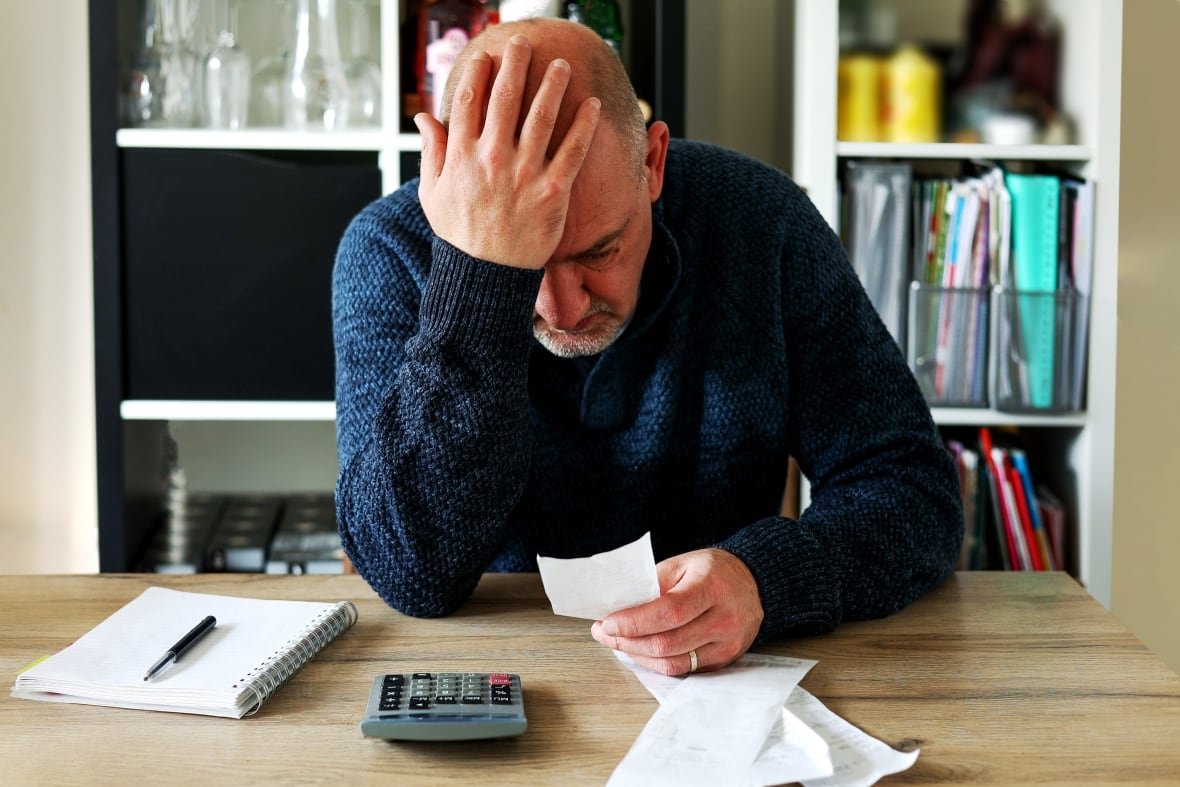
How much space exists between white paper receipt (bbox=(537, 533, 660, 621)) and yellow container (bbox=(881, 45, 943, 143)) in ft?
3.83

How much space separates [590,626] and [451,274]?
326mm

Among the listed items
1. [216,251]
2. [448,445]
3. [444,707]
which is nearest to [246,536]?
[216,251]

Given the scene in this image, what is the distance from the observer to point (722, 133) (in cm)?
218

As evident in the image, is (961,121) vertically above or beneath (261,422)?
above

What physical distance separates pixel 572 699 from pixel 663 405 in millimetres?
456

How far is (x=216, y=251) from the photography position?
189 cm

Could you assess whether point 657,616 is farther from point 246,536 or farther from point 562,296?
point 246,536

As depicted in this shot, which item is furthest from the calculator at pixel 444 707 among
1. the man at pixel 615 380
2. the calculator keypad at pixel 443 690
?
the man at pixel 615 380

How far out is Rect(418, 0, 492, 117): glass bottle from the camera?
186cm

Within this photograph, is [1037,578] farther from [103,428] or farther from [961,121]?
[103,428]

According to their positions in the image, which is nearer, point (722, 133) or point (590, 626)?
point (590, 626)

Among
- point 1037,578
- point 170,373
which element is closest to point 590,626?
point 1037,578

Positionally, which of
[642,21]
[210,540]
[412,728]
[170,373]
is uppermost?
[642,21]

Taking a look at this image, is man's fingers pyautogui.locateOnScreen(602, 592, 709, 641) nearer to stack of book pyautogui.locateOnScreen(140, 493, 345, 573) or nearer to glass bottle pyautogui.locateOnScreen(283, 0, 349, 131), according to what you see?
stack of book pyautogui.locateOnScreen(140, 493, 345, 573)
